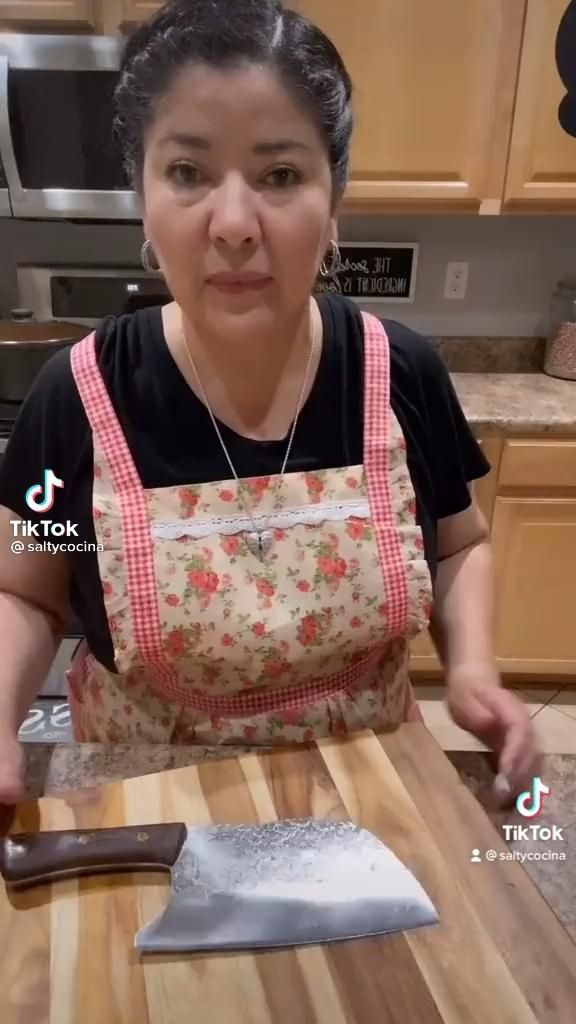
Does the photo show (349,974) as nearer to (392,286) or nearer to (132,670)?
(132,670)

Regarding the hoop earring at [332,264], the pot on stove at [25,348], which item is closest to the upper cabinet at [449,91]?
the pot on stove at [25,348]

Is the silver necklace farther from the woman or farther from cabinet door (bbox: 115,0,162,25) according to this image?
cabinet door (bbox: 115,0,162,25)

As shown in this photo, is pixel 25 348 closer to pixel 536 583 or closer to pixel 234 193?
pixel 234 193

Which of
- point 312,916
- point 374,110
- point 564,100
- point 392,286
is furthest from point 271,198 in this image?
point 392,286

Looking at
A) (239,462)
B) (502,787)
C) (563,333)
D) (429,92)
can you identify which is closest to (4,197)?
(429,92)

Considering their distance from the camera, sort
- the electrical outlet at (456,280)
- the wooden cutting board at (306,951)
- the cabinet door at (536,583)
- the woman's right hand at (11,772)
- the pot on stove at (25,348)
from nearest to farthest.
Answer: the wooden cutting board at (306,951), the woman's right hand at (11,772), the pot on stove at (25,348), the cabinet door at (536,583), the electrical outlet at (456,280)

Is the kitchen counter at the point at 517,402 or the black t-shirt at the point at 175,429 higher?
the black t-shirt at the point at 175,429

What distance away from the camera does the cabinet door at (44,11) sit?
180cm

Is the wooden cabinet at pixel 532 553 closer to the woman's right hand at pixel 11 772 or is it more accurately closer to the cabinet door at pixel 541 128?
the cabinet door at pixel 541 128

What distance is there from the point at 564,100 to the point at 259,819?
6.14ft

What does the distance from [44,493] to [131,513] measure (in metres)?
0.09

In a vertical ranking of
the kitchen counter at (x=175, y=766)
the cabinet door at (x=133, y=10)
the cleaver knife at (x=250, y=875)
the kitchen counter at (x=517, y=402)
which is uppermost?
the cabinet door at (x=133, y=10)

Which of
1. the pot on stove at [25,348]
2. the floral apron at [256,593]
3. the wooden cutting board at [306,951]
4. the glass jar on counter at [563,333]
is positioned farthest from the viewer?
the glass jar on counter at [563,333]

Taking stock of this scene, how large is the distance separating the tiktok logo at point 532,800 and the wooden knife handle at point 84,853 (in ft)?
0.88
